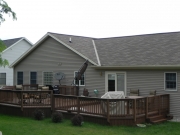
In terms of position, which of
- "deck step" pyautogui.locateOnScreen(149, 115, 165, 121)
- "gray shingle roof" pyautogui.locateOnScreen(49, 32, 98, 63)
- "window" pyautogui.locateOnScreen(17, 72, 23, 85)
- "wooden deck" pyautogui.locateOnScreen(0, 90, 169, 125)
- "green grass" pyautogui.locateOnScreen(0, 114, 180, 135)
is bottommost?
"green grass" pyautogui.locateOnScreen(0, 114, 180, 135)

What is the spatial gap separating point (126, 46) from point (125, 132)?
860 centimetres

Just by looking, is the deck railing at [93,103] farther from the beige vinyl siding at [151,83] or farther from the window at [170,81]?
the window at [170,81]

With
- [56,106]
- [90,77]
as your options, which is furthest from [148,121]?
[90,77]

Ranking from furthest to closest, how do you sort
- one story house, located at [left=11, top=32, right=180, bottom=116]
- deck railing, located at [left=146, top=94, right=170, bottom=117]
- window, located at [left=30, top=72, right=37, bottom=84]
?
window, located at [left=30, top=72, right=37, bottom=84] < one story house, located at [left=11, top=32, right=180, bottom=116] < deck railing, located at [left=146, top=94, right=170, bottom=117]

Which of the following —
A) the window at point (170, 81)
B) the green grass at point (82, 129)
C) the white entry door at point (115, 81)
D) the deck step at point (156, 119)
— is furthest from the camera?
the white entry door at point (115, 81)

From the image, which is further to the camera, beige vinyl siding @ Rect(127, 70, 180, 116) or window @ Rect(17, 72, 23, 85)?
window @ Rect(17, 72, 23, 85)

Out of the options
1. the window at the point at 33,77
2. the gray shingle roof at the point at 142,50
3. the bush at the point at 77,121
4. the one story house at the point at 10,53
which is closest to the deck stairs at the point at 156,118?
the gray shingle roof at the point at 142,50

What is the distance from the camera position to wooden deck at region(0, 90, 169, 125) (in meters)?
11.3

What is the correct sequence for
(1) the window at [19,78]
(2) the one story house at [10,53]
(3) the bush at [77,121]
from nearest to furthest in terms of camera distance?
(3) the bush at [77,121] < (1) the window at [19,78] < (2) the one story house at [10,53]

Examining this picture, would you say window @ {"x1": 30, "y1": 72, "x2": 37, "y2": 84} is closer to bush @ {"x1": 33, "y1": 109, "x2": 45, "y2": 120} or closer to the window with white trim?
bush @ {"x1": 33, "y1": 109, "x2": 45, "y2": 120}

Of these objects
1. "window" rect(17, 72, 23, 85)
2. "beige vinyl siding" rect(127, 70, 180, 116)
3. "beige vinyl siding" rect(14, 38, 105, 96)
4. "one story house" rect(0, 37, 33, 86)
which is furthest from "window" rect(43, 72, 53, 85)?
"one story house" rect(0, 37, 33, 86)

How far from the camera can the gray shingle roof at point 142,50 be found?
14.6m

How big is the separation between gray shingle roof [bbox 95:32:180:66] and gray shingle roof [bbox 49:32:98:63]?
1.78ft

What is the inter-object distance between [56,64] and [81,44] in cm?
230
